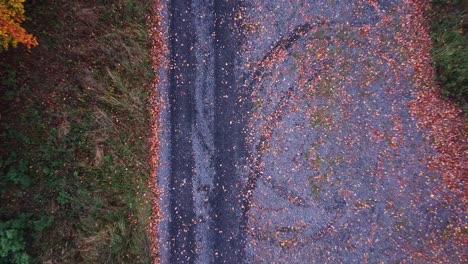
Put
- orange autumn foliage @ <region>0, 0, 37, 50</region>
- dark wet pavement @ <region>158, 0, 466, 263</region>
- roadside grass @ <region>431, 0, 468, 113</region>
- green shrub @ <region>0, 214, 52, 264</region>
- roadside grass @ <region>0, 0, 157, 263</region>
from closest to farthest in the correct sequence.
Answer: orange autumn foliage @ <region>0, 0, 37, 50</region> < green shrub @ <region>0, 214, 52, 264</region> < roadside grass @ <region>431, 0, 468, 113</region> < dark wet pavement @ <region>158, 0, 466, 263</region> < roadside grass @ <region>0, 0, 157, 263</region>

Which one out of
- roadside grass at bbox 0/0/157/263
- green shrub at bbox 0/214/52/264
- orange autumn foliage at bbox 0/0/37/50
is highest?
orange autumn foliage at bbox 0/0/37/50

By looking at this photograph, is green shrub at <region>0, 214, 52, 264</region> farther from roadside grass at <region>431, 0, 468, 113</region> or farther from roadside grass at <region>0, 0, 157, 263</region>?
roadside grass at <region>431, 0, 468, 113</region>

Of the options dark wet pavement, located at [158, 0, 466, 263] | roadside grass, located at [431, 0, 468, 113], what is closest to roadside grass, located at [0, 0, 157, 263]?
dark wet pavement, located at [158, 0, 466, 263]

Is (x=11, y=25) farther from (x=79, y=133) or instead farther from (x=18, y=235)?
(x=18, y=235)

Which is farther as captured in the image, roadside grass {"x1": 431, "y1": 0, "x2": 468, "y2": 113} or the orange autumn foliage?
roadside grass {"x1": 431, "y1": 0, "x2": 468, "y2": 113}

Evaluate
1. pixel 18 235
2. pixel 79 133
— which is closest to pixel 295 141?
pixel 79 133

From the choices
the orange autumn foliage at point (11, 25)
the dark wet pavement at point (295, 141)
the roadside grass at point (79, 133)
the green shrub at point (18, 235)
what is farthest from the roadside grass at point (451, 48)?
the green shrub at point (18, 235)

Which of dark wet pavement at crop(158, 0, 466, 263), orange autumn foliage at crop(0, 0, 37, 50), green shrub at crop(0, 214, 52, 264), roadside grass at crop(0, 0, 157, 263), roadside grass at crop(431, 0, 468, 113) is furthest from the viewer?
roadside grass at crop(0, 0, 157, 263)

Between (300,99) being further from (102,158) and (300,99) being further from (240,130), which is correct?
(102,158)
